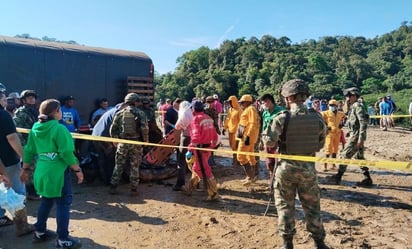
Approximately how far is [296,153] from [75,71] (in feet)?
20.8

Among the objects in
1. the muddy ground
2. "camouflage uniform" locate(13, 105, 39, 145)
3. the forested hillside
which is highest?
the forested hillside

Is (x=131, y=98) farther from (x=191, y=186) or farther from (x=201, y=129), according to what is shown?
(x=191, y=186)

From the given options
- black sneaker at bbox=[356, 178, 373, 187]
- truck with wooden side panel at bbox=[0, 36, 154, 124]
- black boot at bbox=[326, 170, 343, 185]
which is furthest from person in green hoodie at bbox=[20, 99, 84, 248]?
black sneaker at bbox=[356, 178, 373, 187]

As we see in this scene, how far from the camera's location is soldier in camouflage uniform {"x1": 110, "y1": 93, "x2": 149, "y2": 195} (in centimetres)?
643

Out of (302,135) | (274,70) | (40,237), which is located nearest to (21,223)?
(40,237)

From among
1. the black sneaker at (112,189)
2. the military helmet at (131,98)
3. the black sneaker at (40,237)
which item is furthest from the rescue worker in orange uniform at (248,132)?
the black sneaker at (40,237)

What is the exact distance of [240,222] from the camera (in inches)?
205

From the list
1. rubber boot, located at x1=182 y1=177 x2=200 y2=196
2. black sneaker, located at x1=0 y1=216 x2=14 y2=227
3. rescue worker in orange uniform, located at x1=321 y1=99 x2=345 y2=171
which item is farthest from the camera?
rescue worker in orange uniform, located at x1=321 y1=99 x2=345 y2=171

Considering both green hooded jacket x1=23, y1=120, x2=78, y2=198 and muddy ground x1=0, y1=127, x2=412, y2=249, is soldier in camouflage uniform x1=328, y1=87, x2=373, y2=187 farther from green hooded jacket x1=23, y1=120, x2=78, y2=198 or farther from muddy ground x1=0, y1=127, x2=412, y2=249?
green hooded jacket x1=23, y1=120, x2=78, y2=198

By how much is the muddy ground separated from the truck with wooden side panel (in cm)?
242

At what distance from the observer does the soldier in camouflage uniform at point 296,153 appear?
3.80m

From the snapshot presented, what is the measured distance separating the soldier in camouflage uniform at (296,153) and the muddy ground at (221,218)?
24.6 inches

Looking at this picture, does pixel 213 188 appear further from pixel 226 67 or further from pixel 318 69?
pixel 318 69

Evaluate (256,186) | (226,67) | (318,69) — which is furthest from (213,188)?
(318,69)
